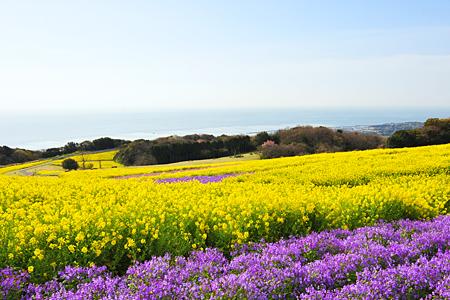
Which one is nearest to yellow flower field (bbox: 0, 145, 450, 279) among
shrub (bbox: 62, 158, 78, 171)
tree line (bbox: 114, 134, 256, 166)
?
shrub (bbox: 62, 158, 78, 171)

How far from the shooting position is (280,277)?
4723 millimetres

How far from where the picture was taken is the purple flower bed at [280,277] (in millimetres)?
4367

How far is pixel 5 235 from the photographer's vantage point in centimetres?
620

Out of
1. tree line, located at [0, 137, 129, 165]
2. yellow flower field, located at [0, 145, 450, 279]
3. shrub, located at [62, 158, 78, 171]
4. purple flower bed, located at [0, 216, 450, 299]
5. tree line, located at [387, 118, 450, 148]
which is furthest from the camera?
tree line, located at [0, 137, 129, 165]

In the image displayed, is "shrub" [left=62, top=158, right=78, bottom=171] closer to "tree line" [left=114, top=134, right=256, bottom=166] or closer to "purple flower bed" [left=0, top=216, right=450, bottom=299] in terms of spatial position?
"tree line" [left=114, top=134, right=256, bottom=166]

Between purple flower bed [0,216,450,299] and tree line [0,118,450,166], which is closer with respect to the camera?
purple flower bed [0,216,450,299]

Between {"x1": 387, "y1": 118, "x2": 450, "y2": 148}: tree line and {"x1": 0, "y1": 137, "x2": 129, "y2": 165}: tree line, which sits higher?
{"x1": 0, "y1": 137, "x2": 129, "y2": 165}: tree line

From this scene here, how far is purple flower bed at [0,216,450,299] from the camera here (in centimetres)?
437

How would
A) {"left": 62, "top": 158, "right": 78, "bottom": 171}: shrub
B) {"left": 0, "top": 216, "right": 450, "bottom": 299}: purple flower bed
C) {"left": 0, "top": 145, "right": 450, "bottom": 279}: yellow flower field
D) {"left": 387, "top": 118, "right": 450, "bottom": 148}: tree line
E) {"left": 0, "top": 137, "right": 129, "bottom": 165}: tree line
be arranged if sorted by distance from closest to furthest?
1. {"left": 0, "top": 216, "right": 450, "bottom": 299}: purple flower bed
2. {"left": 0, "top": 145, "right": 450, "bottom": 279}: yellow flower field
3. {"left": 387, "top": 118, "right": 450, "bottom": 148}: tree line
4. {"left": 62, "top": 158, "right": 78, "bottom": 171}: shrub
5. {"left": 0, "top": 137, "right": 129, "bottom": 165}: tree line

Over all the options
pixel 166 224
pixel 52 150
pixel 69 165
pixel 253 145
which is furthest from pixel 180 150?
pixel 166 224

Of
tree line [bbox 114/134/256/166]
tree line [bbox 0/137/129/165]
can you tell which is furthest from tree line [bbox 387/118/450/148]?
tree line [bbox 0/137/129/165]

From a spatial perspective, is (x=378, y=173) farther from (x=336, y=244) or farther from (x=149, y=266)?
(x=149, y=266)

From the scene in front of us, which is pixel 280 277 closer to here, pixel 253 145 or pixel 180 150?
pixel 180 150

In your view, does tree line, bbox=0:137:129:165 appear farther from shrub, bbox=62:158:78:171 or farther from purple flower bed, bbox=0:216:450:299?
purple flower bed, bbox=0:216:450:299
